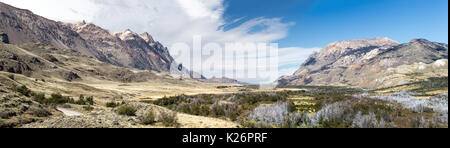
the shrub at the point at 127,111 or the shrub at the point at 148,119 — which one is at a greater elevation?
the shrub at the point at 127,111

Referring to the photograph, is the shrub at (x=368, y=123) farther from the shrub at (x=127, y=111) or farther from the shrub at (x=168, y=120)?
the shrub at (x=127, y=111)

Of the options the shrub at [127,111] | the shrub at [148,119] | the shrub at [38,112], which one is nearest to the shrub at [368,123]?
the shrub at [148,119]

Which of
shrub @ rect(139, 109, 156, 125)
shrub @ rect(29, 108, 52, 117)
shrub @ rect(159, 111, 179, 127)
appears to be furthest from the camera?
shrub @ rect(29, 108, 52, 117)

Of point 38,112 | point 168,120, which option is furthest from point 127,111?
point 38,112

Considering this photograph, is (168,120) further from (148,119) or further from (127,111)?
(127,111)

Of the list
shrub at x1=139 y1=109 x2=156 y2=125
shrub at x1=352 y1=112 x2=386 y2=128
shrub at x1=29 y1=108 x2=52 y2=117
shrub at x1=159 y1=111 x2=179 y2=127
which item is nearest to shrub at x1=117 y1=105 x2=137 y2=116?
shrub at x1=139 y1=109 x2=156 y2=125

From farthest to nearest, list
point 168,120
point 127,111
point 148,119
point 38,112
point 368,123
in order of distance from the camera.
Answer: point 38,112 → point 127,111 → point 168,120 → point 148,119 → point 368,123

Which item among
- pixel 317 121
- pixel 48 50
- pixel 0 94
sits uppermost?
pixel 48 50

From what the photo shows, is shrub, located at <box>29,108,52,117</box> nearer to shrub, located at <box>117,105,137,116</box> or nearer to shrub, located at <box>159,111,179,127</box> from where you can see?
shrub, located at <box>117,105,137,116</box>

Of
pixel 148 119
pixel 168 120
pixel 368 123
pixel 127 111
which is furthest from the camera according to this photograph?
pixel 127 111
